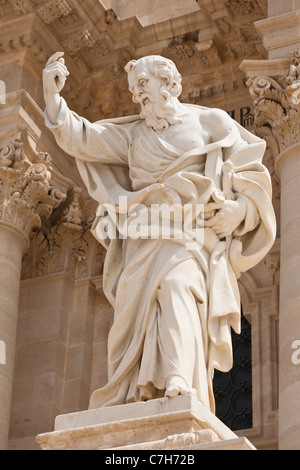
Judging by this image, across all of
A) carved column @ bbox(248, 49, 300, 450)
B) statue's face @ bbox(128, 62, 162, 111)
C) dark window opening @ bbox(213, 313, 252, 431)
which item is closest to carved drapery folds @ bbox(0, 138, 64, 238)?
carved column @ bbox(248, 49, 300, 450)

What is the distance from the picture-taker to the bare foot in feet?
24.5

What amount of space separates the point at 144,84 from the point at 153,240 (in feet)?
4.19

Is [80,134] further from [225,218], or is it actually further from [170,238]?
[225,218]

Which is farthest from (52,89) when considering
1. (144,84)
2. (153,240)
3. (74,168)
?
(74,168)

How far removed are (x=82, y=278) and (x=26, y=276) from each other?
736 mm

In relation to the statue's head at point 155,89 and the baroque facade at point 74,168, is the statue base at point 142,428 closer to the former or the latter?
the statue's head at point 155,89

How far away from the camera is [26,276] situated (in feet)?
55.8

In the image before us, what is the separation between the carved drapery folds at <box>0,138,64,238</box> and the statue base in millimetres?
8285

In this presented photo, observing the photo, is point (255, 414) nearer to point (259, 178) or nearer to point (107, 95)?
point (107, 95)

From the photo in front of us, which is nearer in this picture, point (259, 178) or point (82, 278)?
point (259, 178)

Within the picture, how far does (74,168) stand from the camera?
17.5 meters

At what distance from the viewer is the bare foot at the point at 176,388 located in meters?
7.47
